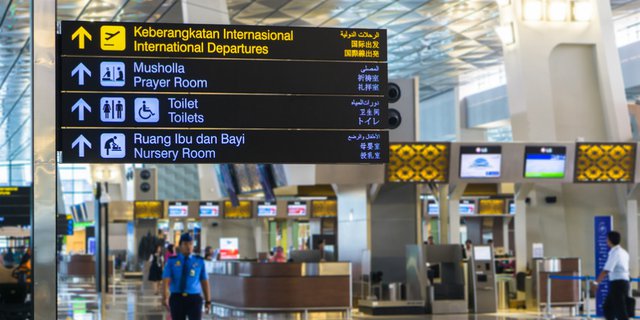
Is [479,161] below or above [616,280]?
above

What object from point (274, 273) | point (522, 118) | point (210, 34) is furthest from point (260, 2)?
point (210, 34)

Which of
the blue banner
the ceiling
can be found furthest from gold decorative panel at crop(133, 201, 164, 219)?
the blue banner

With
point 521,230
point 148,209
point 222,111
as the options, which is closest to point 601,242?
point 521,230

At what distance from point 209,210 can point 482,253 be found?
24.0m

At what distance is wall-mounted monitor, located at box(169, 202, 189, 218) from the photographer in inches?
1736

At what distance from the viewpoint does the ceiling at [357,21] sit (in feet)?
88.4

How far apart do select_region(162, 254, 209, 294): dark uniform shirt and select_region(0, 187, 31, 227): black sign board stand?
14485 mm

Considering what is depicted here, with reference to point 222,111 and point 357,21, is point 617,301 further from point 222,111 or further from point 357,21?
point 357,21

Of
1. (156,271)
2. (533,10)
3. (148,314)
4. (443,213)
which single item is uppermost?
(533,10)

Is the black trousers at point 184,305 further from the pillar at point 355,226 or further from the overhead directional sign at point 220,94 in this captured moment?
the pillar at point 355,226

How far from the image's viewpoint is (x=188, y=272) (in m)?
10.6

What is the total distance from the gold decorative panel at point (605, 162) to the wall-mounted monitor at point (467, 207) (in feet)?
59.0

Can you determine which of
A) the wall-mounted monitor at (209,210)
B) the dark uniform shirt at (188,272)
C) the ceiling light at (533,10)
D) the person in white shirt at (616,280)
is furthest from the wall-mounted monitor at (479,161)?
the wall-mounted monitor at (209,210)

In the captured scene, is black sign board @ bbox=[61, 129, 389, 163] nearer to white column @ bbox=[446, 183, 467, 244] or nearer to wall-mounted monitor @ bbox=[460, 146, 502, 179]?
wall-mounted monitor @ bbox=[460, 146, 502, 179]
